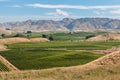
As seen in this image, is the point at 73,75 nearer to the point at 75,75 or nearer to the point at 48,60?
the point at 75,75

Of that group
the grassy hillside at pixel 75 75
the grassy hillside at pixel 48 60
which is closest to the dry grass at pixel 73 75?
the grassy hillside at pixel 75 75

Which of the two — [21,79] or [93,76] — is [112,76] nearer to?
[93,76]

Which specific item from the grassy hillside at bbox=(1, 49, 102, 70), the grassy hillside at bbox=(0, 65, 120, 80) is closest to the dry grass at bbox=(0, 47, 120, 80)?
the grassy hillside at bbox=(0, 65, 120, 80)

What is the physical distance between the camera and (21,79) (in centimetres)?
3484

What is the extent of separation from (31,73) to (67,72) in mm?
5163

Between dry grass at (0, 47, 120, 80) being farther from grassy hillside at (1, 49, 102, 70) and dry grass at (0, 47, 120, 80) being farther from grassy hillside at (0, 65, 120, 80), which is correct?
grassy hillside at (1, 49, 102, 70)

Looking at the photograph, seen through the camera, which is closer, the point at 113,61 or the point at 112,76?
the point at 112,76

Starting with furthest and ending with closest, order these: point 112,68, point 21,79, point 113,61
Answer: point 113,61 < point 112,68 < point 21,79

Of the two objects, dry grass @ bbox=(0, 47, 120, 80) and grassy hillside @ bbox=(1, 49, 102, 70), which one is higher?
dry grass @ bbox=(0, 47, 120, 80)

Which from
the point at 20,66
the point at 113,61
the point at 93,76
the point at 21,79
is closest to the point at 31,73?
the point at 21,79

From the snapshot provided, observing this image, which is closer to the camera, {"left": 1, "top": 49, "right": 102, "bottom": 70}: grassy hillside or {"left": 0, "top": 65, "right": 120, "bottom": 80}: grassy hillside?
{"left": 0, "top": 65, "right": 120, "bottom": 80}: grassy hillside

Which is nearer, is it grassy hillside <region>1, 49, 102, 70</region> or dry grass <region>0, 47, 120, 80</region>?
dry grass <region>0, 47, 120, 80</region>

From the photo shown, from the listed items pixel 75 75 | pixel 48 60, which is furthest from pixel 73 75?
pixel 48 60

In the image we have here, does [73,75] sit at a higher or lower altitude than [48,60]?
higher
